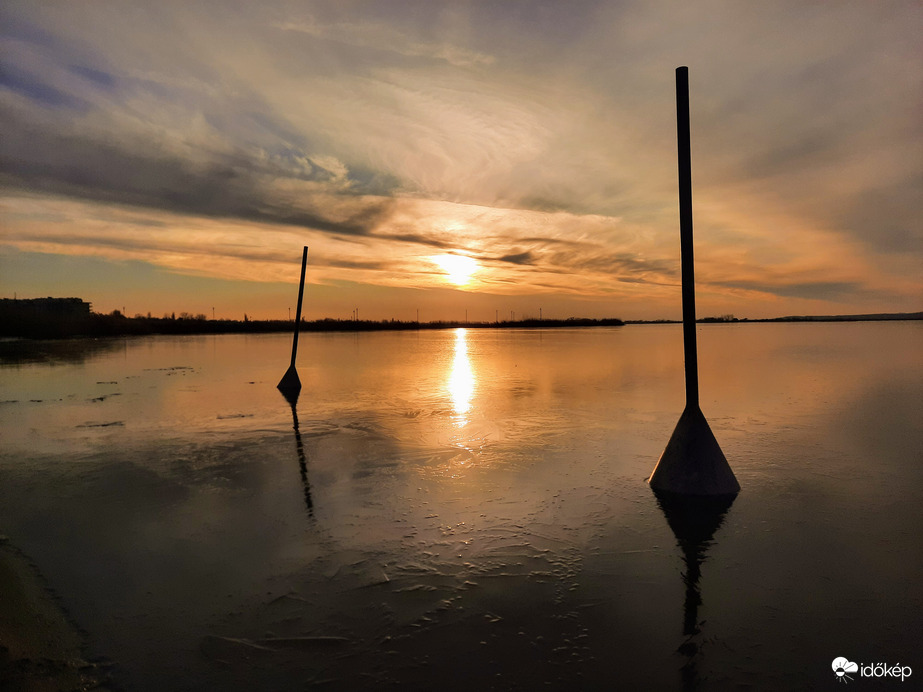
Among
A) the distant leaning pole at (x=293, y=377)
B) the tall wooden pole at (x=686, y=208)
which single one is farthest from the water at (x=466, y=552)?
the distant leaning pole at (x=293, y=377)

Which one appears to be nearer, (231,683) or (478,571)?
(231,683)

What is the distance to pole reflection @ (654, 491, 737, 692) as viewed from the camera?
3705mm

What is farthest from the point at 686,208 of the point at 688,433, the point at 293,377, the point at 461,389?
the point at 293,377

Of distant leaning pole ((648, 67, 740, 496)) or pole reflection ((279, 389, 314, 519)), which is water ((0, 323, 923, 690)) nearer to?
pole reflection ((279, 389, 314, 519))

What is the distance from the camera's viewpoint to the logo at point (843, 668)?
3.50 meters

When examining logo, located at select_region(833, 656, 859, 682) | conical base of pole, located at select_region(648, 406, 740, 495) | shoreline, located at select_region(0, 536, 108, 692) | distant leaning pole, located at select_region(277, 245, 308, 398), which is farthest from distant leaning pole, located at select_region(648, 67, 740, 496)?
distant leaning pole, located at select_region(277, 245, 308, 398)

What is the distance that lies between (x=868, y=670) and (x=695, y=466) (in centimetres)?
377

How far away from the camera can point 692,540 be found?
18.5 ft

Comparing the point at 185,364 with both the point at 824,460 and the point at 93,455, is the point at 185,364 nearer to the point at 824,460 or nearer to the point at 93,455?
the point at 93,455

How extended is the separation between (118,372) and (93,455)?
19688 millimetres

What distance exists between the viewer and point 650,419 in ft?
42.4

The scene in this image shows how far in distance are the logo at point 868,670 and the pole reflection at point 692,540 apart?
2.92 feet

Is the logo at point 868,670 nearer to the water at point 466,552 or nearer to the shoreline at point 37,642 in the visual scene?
the water at point 466,552

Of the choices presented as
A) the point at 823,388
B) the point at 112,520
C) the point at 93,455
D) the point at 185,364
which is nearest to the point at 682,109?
the point at 112,520
